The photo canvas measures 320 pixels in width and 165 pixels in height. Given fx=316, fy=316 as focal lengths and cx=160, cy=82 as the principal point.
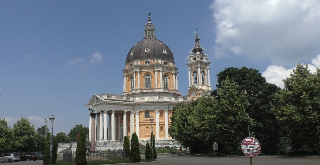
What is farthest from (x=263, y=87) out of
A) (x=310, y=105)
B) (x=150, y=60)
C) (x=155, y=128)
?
(x=150, y=60)

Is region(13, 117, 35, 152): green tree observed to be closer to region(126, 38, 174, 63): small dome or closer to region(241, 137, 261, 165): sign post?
region(126, 38, 174, 63): small dome

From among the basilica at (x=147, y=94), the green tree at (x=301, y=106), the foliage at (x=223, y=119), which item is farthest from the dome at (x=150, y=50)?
the green tree at (x=301, y=106)

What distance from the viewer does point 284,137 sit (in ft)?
129

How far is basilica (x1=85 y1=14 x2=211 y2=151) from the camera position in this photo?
6894 centimetres

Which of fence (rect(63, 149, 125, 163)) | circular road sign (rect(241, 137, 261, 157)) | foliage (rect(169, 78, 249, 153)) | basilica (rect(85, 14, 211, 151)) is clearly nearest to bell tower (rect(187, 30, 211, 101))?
basilica (rect(85, 14, 211, 151))

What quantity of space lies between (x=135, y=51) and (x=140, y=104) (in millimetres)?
14910

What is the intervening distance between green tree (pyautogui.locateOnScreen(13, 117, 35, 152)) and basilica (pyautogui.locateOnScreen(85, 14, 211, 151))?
12660 mm

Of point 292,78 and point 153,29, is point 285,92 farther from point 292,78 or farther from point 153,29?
point 153,29

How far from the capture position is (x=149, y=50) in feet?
254

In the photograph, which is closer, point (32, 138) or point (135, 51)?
point (32, 138)

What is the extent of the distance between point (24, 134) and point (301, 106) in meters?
51.5

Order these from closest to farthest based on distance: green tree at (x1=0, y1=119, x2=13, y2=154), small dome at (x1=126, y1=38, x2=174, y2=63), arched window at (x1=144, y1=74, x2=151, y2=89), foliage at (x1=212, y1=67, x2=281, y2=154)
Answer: foliage at (x1=212, y1=67, x2=281, y2=154)
green tree at (x1=0, y1=119, x2=13, y2=154)
arched window at (x1=144, y1=74, x2=151, y2=89)
small dome at (x1=126, y1=38, x2=174, y2=63)

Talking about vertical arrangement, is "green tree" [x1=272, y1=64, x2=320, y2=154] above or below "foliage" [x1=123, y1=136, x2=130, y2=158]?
above

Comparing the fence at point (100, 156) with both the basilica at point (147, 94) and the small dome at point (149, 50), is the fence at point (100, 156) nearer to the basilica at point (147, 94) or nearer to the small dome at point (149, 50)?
the basilica at point (147, 94)
